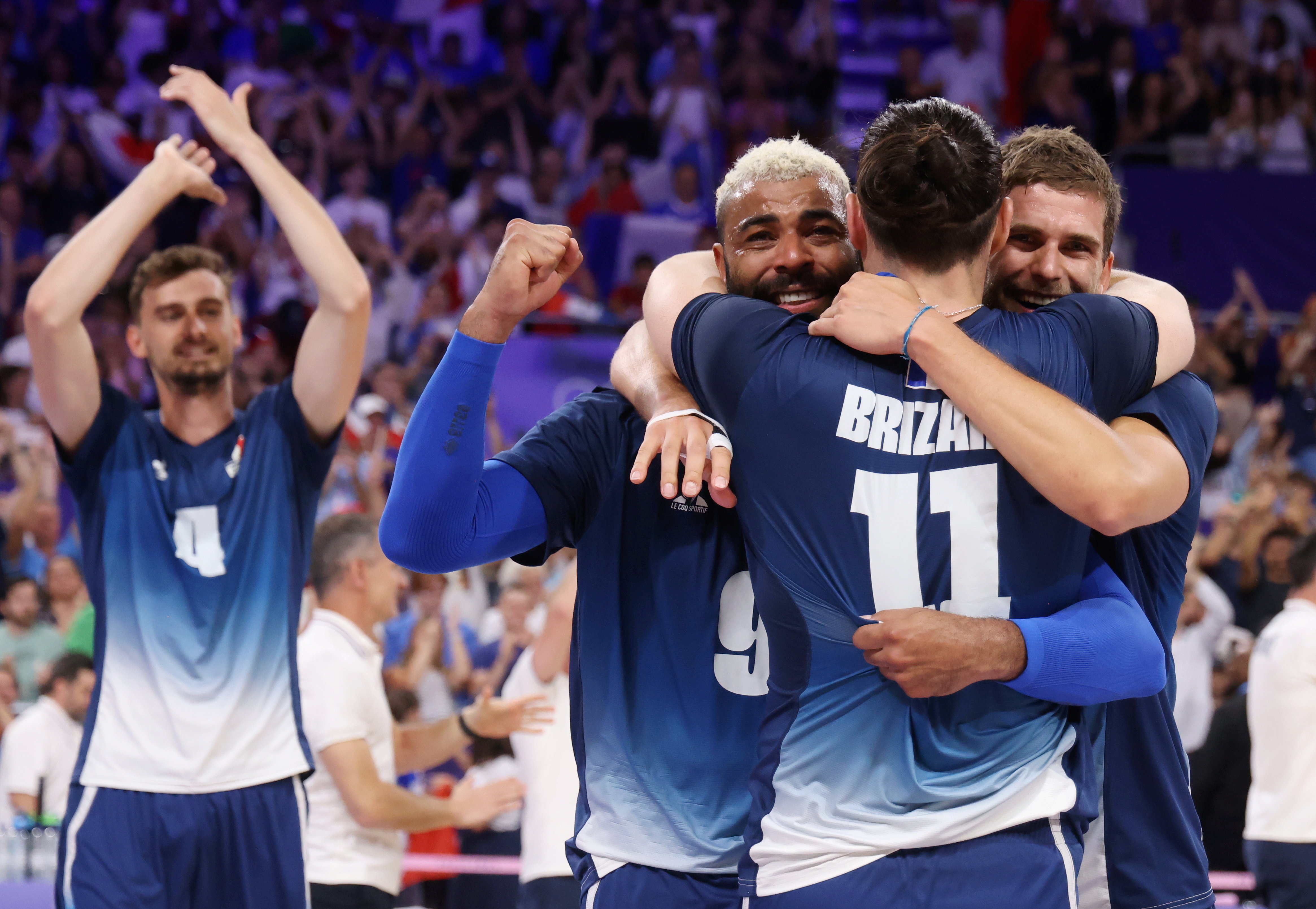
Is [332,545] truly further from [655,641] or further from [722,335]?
[722,335]

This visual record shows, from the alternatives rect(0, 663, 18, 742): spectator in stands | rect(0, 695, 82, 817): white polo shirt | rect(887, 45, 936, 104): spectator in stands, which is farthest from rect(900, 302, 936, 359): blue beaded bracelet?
rect(887, 45, 936, 104): spectator in stands

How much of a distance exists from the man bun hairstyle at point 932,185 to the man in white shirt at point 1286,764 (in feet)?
17.5

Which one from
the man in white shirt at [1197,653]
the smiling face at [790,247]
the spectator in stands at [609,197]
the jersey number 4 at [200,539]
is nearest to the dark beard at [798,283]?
the smiling face at [790,247]

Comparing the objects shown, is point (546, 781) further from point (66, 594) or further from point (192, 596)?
point (66, 594)

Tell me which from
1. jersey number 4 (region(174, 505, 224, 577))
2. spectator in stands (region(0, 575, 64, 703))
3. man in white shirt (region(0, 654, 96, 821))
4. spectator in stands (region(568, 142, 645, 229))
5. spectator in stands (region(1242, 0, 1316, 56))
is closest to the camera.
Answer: jersey number 4 (region(174, 505, 224, 577))

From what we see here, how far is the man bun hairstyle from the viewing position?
266cm

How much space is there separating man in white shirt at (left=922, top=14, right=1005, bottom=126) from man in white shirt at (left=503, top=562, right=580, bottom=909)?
36.7 ft

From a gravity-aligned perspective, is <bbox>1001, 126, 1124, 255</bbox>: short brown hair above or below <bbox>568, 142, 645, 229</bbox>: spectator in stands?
below

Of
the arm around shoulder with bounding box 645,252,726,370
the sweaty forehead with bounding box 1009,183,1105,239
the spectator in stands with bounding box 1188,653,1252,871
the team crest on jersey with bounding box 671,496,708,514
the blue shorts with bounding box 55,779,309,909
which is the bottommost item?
the spectator in stands with bounding box 1188,653,1252,871

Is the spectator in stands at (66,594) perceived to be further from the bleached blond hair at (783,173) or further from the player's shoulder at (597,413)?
the bleached blond hair at (783,173)

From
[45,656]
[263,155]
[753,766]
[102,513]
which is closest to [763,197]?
[753,766]

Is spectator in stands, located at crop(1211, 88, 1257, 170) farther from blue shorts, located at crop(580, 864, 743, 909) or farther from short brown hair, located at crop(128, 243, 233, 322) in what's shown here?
blue shorts, located at crop(580, 864, 743, 909)

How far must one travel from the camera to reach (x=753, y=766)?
10.2 ft

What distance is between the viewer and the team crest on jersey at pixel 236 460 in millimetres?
4934
